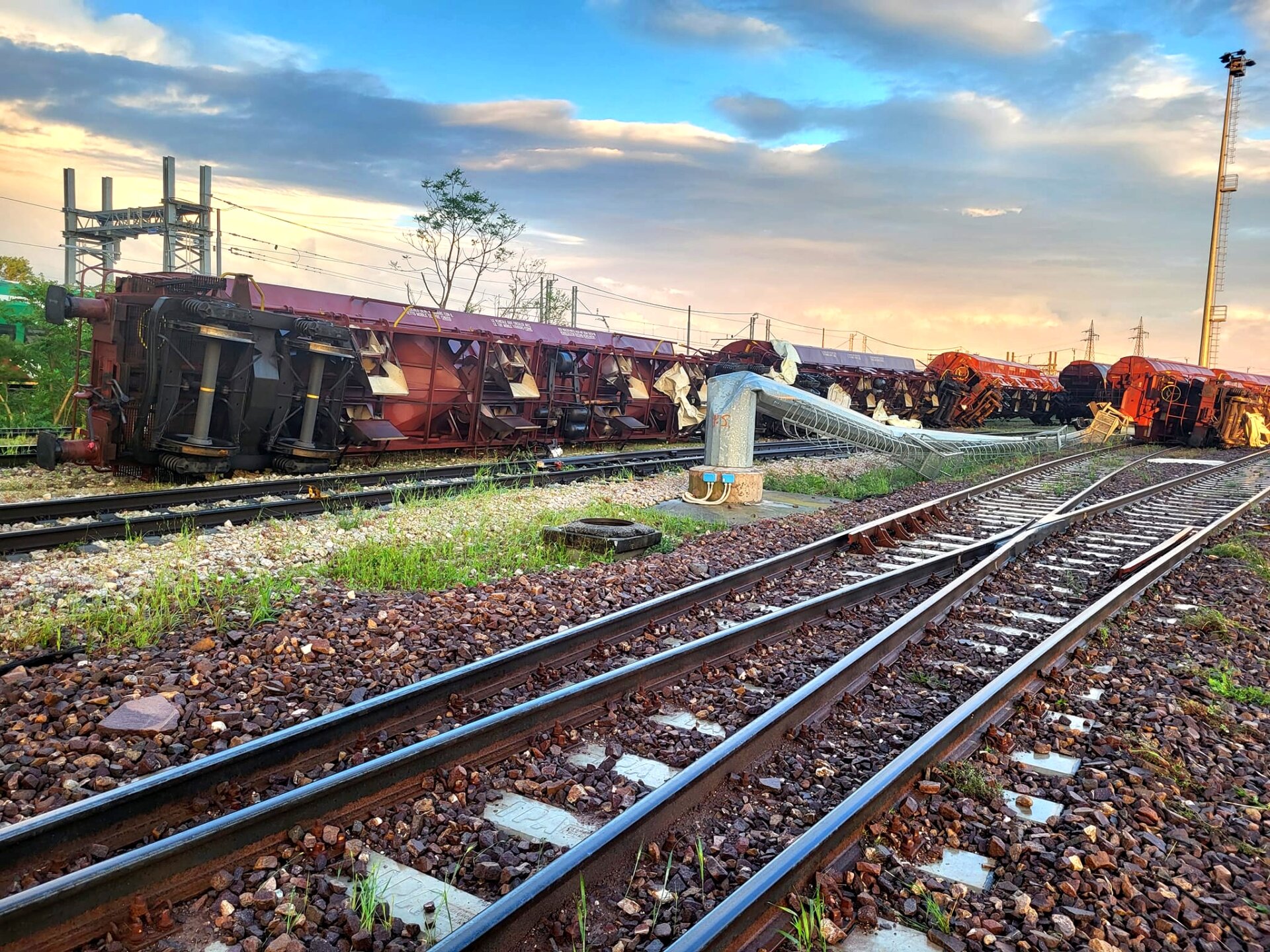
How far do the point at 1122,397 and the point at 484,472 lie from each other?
2126 cm

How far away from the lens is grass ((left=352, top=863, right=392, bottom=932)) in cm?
238

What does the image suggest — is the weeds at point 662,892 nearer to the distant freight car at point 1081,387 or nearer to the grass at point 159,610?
the grass at point 159,610

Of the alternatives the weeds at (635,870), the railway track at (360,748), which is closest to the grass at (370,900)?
the railway track at (360,748)

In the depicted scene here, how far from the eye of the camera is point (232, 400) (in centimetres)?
957

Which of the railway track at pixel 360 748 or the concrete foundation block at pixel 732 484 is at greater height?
the concrete foundation block at pixel 732 484

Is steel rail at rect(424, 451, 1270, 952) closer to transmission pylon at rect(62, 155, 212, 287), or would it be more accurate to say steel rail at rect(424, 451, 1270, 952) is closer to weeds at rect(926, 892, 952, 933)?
weeds at rect(926, 892, 952, 933)

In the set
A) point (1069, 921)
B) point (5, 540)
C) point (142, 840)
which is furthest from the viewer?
point (5, 540)

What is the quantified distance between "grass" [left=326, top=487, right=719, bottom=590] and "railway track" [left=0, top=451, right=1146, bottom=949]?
1644mm

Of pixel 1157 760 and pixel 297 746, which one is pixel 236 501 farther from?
pixel 1157 760

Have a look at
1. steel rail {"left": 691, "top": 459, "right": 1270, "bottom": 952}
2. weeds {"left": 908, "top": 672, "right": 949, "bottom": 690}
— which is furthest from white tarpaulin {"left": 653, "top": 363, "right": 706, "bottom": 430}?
weeds {"left": 908, "top": 672, "right": 949, "bottom": 690}

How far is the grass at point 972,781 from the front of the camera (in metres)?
3.18

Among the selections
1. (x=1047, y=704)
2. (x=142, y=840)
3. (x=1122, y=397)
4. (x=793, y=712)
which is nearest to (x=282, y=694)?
(x=142, y=840)

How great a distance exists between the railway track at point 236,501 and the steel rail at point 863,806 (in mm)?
6055

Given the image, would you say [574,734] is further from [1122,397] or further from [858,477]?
[1122,397]
